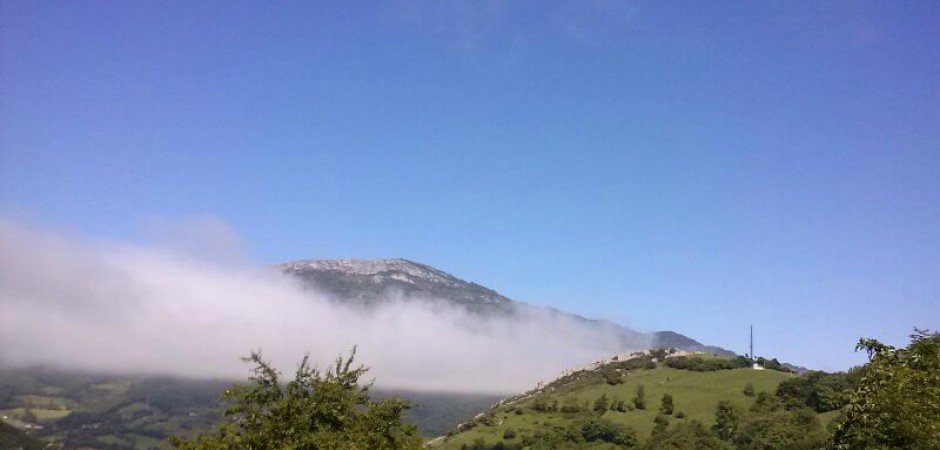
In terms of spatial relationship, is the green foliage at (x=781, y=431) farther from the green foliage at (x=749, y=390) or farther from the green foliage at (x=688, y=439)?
the green foliage at (x=749, y=390)

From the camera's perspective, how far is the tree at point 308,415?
2839 cm

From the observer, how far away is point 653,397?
17025 cm

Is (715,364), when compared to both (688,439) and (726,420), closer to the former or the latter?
(726,420)

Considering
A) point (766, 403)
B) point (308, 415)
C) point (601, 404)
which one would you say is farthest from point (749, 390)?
point (308, 415)

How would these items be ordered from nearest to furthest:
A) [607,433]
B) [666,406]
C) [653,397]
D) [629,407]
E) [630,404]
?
Result: [607,433] < [666,406] < [629,407] < [630,404] < [653,397]

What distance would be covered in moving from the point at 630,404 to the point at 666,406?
13.6 m

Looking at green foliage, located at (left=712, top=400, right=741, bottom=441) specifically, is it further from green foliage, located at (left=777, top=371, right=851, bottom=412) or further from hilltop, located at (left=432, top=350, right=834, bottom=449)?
green foliage, located at (left=777, top=371, right=851, bottom=412)

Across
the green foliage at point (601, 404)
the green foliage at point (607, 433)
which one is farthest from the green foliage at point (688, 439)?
the green foliage at point (601, 404)

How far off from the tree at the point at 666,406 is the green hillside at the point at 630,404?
1.20 meters

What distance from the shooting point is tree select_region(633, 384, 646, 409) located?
164 metres

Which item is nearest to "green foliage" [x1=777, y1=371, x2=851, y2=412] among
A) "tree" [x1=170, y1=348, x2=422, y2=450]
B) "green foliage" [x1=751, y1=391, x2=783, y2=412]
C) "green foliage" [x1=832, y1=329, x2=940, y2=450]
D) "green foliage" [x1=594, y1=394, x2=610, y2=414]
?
"green foliage" [x1=751, y1=391, x2=783, y2=412]

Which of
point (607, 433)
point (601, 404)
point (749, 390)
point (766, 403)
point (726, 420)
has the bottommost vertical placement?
point (607, 433)

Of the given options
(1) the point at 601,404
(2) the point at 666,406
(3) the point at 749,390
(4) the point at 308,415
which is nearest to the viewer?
(4) the point at 308,415

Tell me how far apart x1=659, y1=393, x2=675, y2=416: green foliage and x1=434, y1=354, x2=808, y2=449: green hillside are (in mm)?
1157
